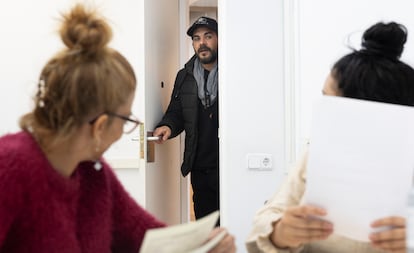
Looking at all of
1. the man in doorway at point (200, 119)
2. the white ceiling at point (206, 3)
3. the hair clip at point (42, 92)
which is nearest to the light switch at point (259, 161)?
the man in doorway at point (200, 119)

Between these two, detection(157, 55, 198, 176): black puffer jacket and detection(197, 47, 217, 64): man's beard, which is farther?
detection(197, 47, 217, 64): man's beard

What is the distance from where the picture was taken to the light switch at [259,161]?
199 centimetres

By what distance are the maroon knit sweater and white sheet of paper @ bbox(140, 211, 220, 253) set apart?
17 centimetres

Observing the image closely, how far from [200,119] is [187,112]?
9cm

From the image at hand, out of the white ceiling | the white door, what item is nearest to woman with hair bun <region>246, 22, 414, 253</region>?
the white door

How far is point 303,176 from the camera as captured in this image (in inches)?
38.0

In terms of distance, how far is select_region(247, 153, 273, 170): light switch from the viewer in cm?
199

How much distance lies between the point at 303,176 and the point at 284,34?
3.83ft

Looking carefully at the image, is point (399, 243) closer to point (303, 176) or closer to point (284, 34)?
point (303, 176)

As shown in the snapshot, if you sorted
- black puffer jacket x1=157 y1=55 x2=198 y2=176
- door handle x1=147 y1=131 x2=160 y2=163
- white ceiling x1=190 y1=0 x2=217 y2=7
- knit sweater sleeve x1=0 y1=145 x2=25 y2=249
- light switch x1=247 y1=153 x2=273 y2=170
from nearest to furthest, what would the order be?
knit sweater sleeve x1=0 y1=145 x2=25 y2=249 → light switch x1=247 y1=153 x2=273 y2=170 → door handle x1=147 y1=131 x2=160 y2=163 → black puffer jacket x1=157 y1=55 x2=198 y2=176 → white ceiling x1=190 y1=0 x2=217 y2=7

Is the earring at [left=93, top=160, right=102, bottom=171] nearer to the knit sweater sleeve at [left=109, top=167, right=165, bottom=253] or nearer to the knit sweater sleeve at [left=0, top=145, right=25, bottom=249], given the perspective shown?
the knit sweater sleeve at [left=109, top=167, right=165, bottom=253]

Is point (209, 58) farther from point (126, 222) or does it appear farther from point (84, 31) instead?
point (84, 31)

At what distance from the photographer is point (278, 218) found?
0.90 metres

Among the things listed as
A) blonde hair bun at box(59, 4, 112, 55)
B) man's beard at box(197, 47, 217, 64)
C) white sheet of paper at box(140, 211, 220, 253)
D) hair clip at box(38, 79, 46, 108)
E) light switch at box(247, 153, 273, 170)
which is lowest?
light switch at box(247, 153, 273, 170)
